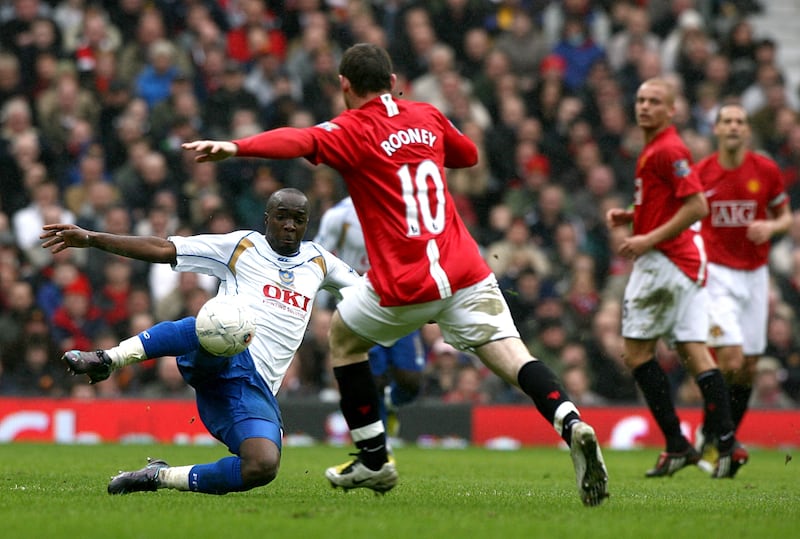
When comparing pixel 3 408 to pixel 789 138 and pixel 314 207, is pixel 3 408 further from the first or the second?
pixel 789 138

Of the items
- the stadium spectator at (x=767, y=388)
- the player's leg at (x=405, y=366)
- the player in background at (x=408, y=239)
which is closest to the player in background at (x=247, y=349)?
the player in background at (x=408, y=239)

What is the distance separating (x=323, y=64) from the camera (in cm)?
1634

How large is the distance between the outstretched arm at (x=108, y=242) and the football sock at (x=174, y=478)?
1.09 meters

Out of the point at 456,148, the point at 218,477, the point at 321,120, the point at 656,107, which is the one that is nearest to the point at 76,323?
the point at 321,120

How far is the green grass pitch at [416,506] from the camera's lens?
17.9ft

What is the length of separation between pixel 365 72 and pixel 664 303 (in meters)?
3.77

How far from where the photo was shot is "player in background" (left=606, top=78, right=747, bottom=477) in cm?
947

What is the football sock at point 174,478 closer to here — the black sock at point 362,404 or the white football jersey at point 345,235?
the black sock at point 362,404

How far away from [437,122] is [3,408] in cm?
820

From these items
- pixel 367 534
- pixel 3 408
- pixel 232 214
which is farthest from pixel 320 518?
pixel 232 214

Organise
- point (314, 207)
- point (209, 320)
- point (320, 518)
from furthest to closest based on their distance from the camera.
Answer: point (314, 207), point (209, 320), point (320, 518)

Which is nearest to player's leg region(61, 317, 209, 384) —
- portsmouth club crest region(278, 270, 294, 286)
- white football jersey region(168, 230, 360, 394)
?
white football jersey region(168, 230, 360, 394)

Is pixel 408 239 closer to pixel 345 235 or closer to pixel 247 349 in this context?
pixel 247 349

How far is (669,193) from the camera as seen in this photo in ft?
31.0
